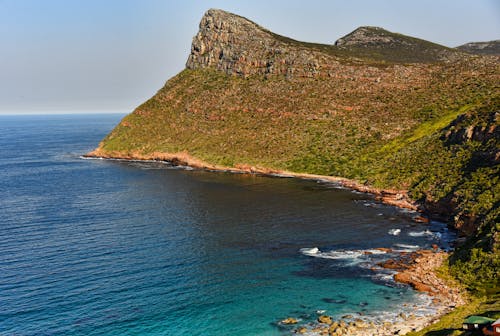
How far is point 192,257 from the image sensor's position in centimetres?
6812

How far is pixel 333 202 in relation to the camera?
102m

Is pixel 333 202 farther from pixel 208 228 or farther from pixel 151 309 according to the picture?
pixel 151 309

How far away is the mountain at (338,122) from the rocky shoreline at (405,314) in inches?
722

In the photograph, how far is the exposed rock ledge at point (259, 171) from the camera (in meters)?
102

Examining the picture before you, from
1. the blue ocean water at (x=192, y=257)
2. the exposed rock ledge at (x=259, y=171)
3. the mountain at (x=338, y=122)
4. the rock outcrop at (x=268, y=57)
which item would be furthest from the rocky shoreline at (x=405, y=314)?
the rock outcrop at (x=268, y=57)

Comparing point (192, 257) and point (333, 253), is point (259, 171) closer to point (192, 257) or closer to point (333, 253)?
point (333, 253)

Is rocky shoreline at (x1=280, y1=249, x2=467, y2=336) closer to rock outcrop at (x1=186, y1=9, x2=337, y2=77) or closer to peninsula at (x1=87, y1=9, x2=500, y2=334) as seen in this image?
peninsula at (x1=87, y1=9, x2=500, y2=334)

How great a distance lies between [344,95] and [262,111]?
31249 millimetres

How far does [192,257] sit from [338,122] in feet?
328

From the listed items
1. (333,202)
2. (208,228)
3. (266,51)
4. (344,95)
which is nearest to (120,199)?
(208,228)

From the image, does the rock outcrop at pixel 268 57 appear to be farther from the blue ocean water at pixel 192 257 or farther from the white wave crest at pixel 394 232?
the white wave crest at pixel 394 232

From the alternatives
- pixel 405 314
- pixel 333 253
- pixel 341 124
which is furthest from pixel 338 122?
pixel 405 314

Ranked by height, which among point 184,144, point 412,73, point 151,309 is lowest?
point 151,309

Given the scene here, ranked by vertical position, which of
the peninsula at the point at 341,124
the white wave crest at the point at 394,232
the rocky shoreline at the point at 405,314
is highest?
the peninsula at the point at 341,124
